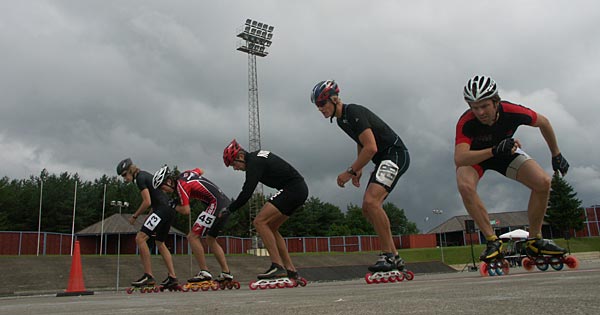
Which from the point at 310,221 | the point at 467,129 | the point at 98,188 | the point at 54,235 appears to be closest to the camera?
the point at 467,129

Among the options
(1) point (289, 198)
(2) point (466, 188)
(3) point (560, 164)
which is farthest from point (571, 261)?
(1) point (289, 198)

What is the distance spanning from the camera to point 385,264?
5.45m

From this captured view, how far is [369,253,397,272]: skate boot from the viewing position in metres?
5.43

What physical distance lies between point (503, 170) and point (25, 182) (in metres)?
79.3

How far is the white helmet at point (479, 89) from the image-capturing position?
179 inches

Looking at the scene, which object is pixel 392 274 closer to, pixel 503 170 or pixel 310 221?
pixel 503 170

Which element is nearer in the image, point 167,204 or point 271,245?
point 271,245

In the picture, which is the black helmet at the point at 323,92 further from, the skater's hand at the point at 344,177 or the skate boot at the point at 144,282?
the skate boot at the point at 144,282

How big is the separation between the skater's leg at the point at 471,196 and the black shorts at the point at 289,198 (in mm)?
2559

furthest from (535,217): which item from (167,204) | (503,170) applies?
(167,204)

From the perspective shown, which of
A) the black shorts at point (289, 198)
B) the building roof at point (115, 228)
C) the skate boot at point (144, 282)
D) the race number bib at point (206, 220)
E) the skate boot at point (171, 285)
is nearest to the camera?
the black shorts at point (289, 198)

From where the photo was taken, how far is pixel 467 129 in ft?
16.1

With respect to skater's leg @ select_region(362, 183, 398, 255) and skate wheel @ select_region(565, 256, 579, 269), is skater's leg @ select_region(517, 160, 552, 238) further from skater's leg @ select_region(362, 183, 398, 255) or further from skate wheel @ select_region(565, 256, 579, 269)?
skater's leg @ select_region(362, 183, 398, 255)

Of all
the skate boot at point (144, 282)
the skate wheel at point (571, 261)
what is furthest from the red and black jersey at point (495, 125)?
the skate boot at point (144, 282)
